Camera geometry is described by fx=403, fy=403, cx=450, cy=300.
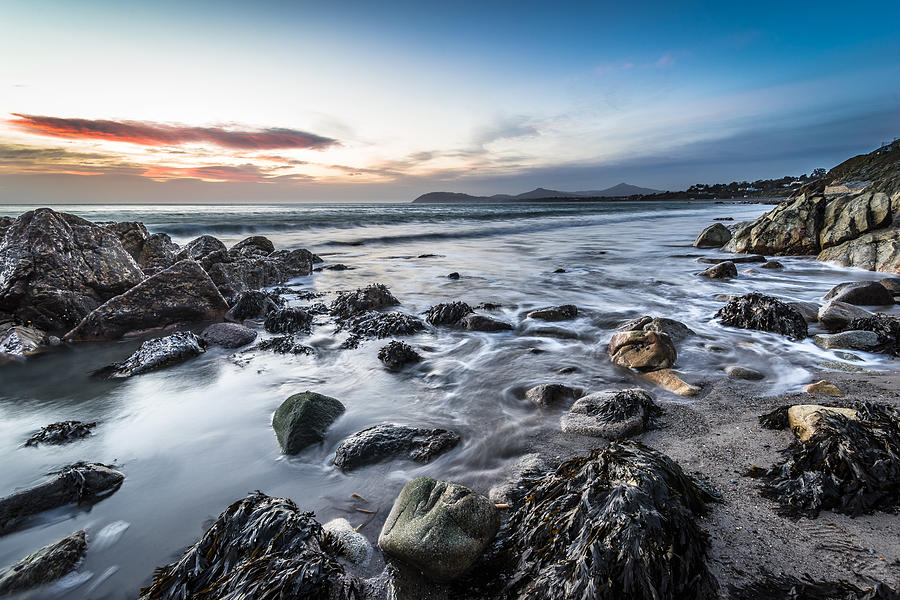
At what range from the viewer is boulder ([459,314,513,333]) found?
615cm

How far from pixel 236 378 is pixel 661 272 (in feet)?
34.7

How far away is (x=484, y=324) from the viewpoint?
20.3ft

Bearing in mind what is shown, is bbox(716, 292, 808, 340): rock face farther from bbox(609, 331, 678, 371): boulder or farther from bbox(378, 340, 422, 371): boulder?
bbox(378, 340, 422, 371): boulder

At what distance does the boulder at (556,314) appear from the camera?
6.57 meters

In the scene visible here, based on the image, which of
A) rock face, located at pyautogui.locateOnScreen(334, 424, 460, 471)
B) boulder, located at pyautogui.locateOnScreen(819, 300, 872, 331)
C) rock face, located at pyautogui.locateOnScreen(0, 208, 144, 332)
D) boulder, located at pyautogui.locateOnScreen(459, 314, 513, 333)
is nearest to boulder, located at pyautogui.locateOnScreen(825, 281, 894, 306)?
boulder, located at pyautogui.locateOnScreen(819, 300, 872, 331)

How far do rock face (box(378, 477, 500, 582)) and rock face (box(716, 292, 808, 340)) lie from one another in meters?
5.21

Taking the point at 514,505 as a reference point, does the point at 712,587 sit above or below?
above

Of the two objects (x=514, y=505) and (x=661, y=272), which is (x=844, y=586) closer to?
(x=514, y=505)

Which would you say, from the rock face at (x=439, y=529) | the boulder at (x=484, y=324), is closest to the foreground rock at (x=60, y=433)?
the rock face at (x=439, y=529)

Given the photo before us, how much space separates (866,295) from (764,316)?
2477mm

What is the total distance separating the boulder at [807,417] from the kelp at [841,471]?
66 mm

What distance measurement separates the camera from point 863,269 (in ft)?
32.5

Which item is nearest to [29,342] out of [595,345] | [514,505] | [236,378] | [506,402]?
[236,378]

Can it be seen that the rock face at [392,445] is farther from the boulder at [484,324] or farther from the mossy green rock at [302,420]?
the boulder at [484,324]
